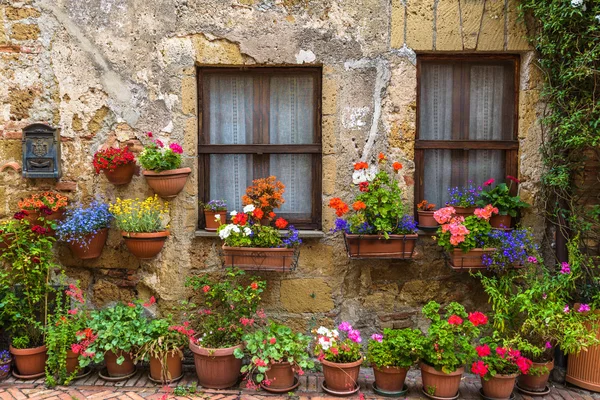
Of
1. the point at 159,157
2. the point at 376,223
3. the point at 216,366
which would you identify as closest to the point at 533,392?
the point at 376,223

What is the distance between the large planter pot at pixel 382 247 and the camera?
394 centimetres

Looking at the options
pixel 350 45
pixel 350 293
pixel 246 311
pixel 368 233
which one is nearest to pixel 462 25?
pixel 350 45

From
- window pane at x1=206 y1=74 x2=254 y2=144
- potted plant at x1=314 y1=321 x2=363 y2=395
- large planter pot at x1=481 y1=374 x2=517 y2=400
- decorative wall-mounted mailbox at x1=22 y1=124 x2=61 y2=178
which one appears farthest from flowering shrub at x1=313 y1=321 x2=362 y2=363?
decorative wall-mounted mailbox at x1=22 y1=124 x2=61 y2=178

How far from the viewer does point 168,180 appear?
4.11 m

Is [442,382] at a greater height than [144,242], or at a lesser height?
lesser

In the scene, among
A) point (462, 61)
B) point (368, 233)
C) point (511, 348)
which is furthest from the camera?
point (462, 61)

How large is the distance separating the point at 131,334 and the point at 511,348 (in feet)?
9.45

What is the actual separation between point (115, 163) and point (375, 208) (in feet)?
6.94

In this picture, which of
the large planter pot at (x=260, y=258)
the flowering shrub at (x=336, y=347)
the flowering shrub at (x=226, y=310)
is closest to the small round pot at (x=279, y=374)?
the flowering shrub at (x=336, y=347)

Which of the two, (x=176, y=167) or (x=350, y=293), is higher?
(x=176, y=167)

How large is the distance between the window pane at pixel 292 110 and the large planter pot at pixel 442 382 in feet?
6.97

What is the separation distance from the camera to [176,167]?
4168mm

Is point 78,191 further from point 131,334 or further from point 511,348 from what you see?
point 511,348

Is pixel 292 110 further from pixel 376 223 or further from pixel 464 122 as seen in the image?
pixel 464 122
